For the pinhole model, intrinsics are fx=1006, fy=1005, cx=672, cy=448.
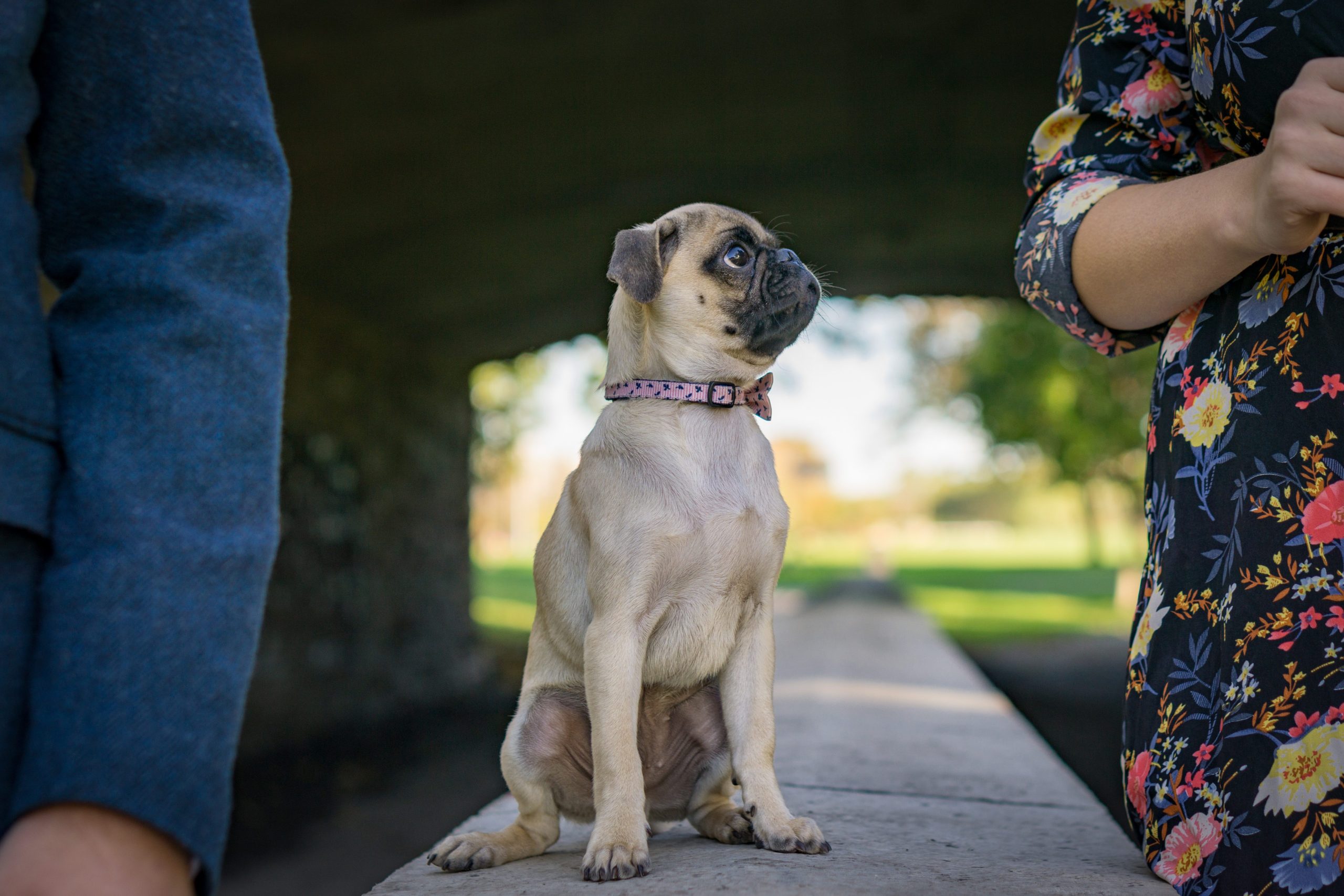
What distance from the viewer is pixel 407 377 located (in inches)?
432

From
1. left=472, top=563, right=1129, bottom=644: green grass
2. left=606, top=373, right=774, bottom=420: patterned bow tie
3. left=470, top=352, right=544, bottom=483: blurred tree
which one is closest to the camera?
left=606, top=373, right=774, bottom=420: patterned bow tie

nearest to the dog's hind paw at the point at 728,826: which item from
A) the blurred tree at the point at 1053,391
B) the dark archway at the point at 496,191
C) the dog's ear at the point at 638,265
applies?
the dog's ear at the point at 638,265

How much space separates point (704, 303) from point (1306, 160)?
118 centimetres

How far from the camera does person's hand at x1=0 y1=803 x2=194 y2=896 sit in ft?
2.75

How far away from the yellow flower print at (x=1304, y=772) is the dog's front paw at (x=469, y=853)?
4.63 ft

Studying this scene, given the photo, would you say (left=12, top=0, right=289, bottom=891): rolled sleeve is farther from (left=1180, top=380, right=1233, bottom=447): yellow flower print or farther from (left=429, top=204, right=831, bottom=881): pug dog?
(left=1180, top=380, right=1233, bottom=447): yellow flower print

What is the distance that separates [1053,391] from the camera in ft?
50.4

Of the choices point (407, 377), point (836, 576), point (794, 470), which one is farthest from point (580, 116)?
point (794, 470)

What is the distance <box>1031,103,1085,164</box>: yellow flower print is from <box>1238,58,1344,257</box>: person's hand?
617 mm

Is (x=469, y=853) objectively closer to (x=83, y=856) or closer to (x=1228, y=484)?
(x=83, y=856)

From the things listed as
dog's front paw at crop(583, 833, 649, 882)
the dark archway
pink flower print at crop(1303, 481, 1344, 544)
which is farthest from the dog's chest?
the dark archway

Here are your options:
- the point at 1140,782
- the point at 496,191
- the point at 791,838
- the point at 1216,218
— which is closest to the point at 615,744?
the point at 791,838

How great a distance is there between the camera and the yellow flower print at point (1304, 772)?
1420mm

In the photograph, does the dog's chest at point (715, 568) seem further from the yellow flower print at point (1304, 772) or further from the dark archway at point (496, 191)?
the dark archway at point (496, 191)
